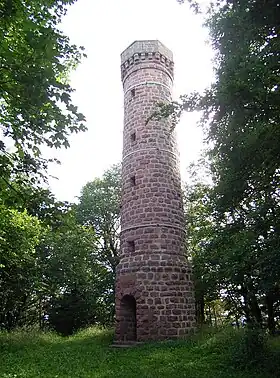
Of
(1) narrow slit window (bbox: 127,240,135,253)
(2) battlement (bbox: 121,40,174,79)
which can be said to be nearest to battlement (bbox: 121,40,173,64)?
(2) battlement (bbox: 121,40,174,79)

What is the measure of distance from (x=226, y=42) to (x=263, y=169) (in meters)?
3.00

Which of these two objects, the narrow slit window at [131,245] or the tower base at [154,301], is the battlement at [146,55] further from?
the tower base at [154,301]

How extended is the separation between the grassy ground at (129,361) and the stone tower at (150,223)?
3.57ft

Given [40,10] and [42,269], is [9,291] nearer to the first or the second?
[42,269]

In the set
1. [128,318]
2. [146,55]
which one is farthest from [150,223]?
[146,55]

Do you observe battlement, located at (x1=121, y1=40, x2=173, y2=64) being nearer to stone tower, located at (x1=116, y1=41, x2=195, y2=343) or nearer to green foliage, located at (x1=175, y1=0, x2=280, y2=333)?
stone tower, located at (x1=116, y1=41, x2=195, y2=343)

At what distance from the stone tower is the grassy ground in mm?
1088

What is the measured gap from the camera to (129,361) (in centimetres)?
845

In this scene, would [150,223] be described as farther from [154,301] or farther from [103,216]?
[103,216]

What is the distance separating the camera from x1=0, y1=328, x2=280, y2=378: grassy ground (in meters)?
7.12

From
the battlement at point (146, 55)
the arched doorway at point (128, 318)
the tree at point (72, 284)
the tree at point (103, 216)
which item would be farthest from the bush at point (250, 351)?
the tree at point (103, 216)

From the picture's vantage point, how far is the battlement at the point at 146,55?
14.7 meters

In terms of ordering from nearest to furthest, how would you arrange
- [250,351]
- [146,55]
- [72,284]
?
[250,351], [146,55], [72,284]

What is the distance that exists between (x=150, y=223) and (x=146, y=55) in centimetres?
752
